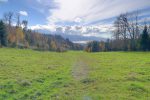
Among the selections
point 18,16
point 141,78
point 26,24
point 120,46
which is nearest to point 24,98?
point 141,78

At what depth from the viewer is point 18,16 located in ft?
425

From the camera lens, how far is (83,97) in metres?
13.2

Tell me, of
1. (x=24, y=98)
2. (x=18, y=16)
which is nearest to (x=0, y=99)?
(x=24, y=98)

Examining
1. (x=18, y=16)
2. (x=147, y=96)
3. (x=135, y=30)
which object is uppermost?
(x=18, y=16)

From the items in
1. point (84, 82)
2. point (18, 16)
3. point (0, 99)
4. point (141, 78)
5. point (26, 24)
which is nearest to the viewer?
point (0, 99)

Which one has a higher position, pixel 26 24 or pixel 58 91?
pixel 26 24

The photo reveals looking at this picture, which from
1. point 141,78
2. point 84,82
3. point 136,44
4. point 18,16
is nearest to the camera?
point 84,82

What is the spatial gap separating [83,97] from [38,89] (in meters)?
3.43

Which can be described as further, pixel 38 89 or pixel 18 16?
pixel 18 16

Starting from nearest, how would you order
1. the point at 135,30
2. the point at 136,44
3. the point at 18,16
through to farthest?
the point at 136,44
the point at 135,30
the point at 18,16

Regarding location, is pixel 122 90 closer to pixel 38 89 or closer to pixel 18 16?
pixel 38 89

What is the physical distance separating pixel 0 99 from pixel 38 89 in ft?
9.30

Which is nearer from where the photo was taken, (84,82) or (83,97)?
(83,97)

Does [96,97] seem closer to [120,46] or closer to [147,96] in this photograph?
[147,96]
